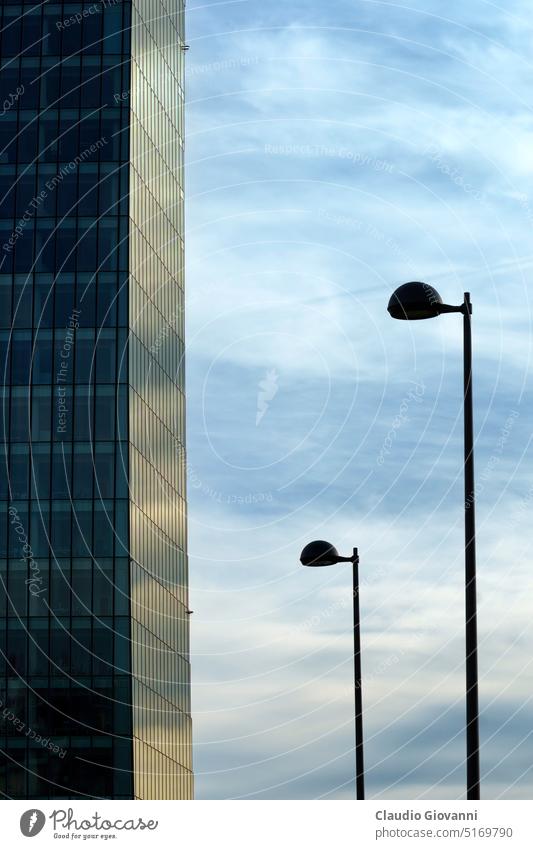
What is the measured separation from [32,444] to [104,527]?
5326mm

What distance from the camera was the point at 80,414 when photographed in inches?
2837

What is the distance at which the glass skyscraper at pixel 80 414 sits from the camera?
6925 cm

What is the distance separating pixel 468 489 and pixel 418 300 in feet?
10.1

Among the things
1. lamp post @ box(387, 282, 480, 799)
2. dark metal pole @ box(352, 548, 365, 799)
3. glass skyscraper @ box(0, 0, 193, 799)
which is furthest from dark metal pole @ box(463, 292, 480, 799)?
glass skyscraper @ box(0, 0, 193, 799)

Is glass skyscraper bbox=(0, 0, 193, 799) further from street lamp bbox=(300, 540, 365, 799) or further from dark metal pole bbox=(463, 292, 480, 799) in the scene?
dark metal pole bbox=(463, 292, 480, 799)

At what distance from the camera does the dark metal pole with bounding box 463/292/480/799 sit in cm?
1952

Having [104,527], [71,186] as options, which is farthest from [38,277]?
[104,527]

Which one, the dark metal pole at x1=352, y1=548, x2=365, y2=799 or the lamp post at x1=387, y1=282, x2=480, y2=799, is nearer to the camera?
the lamp post at x1=387, y1=282, x2=480, y2=799

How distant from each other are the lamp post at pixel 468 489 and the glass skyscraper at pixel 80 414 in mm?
49548
